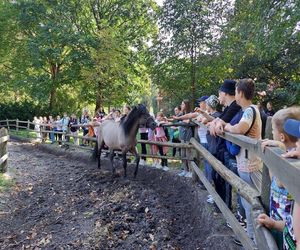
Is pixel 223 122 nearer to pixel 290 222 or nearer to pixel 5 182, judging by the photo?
pixel 290 222

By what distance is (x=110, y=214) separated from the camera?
19.0 feet

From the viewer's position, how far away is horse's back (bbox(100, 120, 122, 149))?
29.5 ft

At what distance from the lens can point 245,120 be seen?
333 cm

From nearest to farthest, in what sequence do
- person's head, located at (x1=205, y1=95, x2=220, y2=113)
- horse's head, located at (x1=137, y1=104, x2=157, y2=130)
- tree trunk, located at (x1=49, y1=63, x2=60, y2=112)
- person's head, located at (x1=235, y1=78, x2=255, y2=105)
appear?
person's head, located at (x1=235, y1=78, x2=255, y2=105)
person's head, located at (x1=205, y1=95, x2=220, y2=113)
horse's head, located at (x1=137, y1=104, x2=157, y2=130)
tree trunk, located at (x1=49, y1=63, x2=60, y2=112)

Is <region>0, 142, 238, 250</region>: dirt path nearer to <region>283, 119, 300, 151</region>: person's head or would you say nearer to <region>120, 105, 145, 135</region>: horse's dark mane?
A: <region>120, 105, 145, 135</region>: horse's dark mane

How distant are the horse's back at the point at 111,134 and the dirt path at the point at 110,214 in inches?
29.3

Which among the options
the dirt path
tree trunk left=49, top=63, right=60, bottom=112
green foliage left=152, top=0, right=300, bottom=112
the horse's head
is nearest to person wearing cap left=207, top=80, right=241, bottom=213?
the dirt path

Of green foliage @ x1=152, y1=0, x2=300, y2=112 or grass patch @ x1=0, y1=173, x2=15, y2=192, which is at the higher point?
green foliage @ x1=152, y1=0, x2=300, y2=112

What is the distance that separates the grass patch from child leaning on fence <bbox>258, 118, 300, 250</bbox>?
7.01m

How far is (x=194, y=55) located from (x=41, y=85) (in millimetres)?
13317

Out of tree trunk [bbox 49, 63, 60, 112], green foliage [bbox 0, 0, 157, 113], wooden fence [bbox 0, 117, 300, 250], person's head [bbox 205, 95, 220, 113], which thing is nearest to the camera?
wooden fence [bbox 0, 117, 300, 250]

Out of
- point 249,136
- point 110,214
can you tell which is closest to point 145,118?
point 110,214

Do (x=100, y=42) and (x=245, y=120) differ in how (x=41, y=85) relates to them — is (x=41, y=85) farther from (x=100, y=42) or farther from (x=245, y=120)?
(x=245, y=120)

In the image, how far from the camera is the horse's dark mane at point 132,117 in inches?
332
